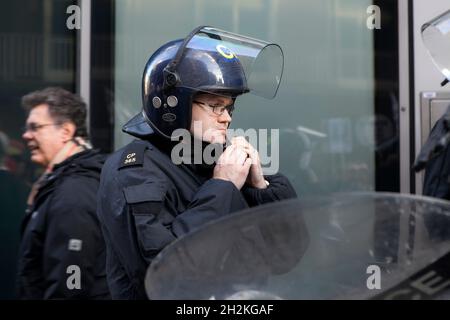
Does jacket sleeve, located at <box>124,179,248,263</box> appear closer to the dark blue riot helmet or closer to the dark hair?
the dark blue riot helmet

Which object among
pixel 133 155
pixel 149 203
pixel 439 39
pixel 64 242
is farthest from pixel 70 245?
pixel 439 39

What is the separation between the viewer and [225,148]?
6.76ft

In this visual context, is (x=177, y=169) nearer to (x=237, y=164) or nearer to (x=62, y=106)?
(x=237, y=164)

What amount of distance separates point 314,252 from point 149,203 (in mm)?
558

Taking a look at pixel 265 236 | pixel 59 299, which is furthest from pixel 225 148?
pixel 59 299

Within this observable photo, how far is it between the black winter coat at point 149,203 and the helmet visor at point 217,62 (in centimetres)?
24

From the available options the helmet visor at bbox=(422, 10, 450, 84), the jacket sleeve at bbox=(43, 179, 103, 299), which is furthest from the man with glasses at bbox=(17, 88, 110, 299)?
the helmet visor at bbox=(422, 10, 450, 84)

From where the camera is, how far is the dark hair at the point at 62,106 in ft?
9.86

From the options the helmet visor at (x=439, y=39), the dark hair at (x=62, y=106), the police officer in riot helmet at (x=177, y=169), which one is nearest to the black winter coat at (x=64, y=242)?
the dark hair at (x=62, y=106)

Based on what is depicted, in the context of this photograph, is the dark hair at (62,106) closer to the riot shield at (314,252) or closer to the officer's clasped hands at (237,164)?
the officer's clasped hands at (237,164)

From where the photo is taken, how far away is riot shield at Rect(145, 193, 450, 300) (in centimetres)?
133

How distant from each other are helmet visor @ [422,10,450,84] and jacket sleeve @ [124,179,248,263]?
67 cm

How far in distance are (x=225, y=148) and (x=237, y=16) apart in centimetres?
184

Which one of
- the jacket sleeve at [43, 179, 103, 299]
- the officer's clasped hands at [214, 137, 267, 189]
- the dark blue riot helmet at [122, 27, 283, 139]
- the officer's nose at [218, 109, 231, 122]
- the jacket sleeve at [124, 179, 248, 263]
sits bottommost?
the jacket sleeve at [43, 179, 103, 299]
